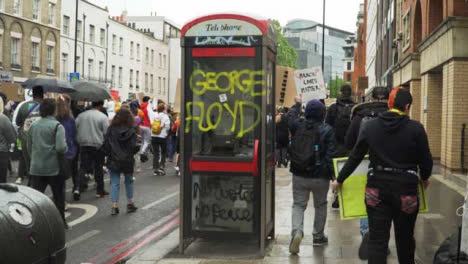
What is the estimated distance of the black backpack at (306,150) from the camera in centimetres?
753

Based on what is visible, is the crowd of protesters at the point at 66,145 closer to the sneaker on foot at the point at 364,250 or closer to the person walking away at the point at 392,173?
the sneaker on foot at the point at 364,250

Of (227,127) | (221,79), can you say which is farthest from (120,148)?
(221,79)

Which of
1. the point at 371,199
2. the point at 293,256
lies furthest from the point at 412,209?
the point at 293,256

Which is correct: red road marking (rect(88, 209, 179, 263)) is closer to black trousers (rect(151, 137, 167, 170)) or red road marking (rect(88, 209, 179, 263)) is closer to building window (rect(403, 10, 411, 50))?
black trousers (rect(151, 137, 167, 170))

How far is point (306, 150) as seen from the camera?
756cm

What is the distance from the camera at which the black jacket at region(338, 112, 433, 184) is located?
5.48m

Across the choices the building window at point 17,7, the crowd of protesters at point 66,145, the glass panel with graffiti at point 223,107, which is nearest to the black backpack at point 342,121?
the glass panel with graffiti at point 223,107

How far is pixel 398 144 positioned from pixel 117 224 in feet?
18.0

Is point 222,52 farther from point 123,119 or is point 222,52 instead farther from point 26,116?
point 26,116

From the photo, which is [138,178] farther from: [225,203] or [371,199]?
[371,199]

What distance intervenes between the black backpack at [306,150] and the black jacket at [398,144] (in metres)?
1.89

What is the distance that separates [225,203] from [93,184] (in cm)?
Result: 745

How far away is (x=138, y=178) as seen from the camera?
1609 centimetres

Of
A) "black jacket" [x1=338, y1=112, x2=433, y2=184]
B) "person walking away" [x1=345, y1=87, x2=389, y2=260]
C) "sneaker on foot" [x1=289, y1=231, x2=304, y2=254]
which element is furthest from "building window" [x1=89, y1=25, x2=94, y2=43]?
"black jacket" [x1=338, y1=112, x2=433, y2=184]
